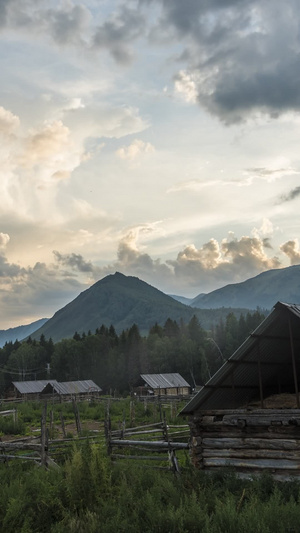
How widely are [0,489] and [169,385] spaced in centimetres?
6178

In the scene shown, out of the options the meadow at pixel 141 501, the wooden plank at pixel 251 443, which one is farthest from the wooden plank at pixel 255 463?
the meadow at pixel 141 501

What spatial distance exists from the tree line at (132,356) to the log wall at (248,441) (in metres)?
76.3

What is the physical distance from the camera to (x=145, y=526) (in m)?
10.7

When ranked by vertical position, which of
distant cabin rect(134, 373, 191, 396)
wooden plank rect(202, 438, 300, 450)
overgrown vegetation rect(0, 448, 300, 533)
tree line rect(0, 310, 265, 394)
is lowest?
overgrown vegetation rect(0, 448, 300, 533)

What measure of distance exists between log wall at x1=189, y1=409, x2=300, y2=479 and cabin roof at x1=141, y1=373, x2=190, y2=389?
183ft

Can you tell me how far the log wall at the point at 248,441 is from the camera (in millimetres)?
14797

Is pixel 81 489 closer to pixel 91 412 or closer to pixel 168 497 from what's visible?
pixel 168 497

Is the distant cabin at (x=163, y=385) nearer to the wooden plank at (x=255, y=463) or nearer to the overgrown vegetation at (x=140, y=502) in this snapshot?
the wooden plank at (x=255, y=463)

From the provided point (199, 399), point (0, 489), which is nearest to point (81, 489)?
point (0, 489)

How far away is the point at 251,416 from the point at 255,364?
6.39ft

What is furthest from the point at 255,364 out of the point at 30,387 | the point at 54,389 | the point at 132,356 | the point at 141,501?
the point at 132,356

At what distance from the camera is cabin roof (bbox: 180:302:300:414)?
15047mm

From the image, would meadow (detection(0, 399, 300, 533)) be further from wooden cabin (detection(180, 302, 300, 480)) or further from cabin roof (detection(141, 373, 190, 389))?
cabin roof (detection(141, 373, 190, 389))

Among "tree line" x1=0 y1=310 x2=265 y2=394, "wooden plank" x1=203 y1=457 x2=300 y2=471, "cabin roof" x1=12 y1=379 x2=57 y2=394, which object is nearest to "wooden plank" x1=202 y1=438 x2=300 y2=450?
"wooden plank" x1=203 y1=457 x2=300 y2=471
